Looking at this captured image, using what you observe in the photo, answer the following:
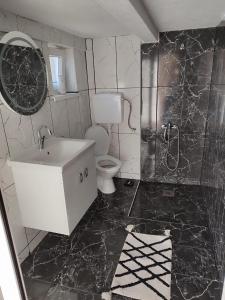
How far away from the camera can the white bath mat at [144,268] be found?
1.69m

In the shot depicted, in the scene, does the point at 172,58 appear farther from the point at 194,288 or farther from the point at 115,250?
the point at 194,288

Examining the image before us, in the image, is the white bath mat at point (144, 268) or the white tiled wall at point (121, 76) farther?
the white tiled wall at point (121, 76)

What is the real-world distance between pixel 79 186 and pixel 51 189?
306mm

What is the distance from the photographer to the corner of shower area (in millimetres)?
2572

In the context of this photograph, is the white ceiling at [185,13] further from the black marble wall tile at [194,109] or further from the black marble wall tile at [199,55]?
the black marble wall tile at [194,109]

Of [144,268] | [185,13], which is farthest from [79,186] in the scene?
[185,13]

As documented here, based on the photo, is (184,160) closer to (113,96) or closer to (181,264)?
(113,96)

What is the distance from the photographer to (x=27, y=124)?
6.58 ft

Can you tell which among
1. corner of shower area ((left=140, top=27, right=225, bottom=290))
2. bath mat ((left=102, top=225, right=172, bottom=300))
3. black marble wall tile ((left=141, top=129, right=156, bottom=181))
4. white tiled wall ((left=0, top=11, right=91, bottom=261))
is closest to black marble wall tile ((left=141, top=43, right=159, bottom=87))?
corner of shower area ((left=140, top=27, right=225, bottom=290))

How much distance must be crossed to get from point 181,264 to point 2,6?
252 centimetres

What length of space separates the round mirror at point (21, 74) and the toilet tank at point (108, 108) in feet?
3.08

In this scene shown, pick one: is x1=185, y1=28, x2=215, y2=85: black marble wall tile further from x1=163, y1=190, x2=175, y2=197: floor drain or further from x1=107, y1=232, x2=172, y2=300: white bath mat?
x1=107, y1=232, x2=172, y2=300: white bath mat

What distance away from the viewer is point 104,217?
2.58 m

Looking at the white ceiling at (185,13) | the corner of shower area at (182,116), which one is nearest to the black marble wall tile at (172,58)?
the corner of shower area at (182,116)
